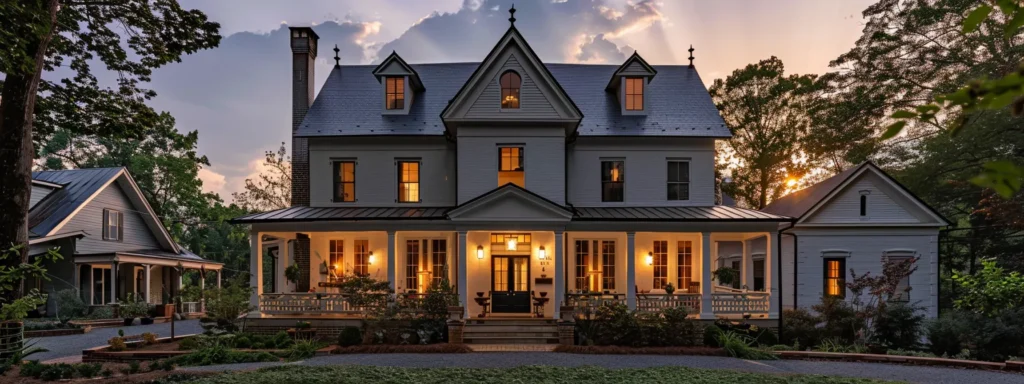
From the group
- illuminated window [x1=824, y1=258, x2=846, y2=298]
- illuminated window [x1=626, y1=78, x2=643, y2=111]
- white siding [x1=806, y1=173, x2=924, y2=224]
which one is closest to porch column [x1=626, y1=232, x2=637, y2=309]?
illuminated window [x1=626, y1=78, x2=643, y2=111]

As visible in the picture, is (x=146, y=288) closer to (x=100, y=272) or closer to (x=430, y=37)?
(x=100, y=272)

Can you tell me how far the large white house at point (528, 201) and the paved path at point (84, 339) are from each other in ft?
13.8

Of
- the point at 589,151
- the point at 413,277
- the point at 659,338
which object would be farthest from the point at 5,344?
the point at 589,151

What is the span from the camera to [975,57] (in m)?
21.0

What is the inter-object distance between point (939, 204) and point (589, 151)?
15852 mm

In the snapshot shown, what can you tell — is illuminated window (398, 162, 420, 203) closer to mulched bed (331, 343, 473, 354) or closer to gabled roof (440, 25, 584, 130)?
gabled roof (440, 25, 584, 130)

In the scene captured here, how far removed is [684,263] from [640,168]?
3561 millimetres

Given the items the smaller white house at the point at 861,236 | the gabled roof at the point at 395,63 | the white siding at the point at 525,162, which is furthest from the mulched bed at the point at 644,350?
the gabled roof at the point at 395,63

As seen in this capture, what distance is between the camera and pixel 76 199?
958 inches

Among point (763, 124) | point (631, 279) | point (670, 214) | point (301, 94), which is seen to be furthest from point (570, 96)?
point (763, 124)

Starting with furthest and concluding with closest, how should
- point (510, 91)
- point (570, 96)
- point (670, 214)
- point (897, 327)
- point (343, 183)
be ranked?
point (570, 96), point (343, 183), point (510, 91), point (670, 214), point (897, 327)

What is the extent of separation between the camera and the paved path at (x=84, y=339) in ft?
47.8

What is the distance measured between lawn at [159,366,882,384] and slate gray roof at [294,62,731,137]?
30.5ft

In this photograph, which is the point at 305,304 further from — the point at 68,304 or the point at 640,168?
the point at 68,304
